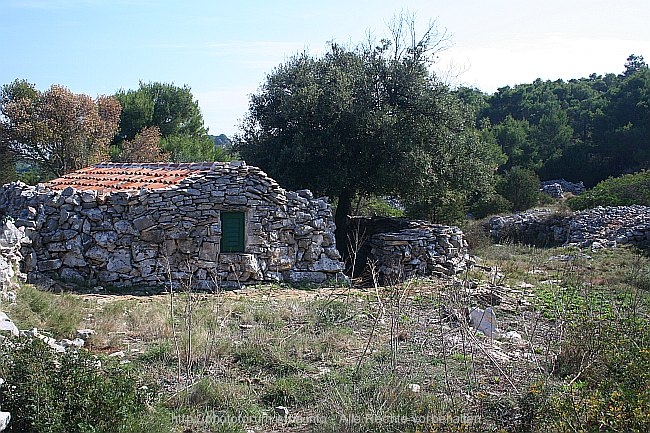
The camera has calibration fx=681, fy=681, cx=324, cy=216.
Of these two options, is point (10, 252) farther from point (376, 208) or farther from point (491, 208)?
point (491, 208)

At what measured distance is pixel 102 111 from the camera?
26.0 meters

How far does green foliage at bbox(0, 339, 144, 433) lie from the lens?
5184 millimetres

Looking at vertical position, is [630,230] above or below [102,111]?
below

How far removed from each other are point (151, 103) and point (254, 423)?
26.7 meters

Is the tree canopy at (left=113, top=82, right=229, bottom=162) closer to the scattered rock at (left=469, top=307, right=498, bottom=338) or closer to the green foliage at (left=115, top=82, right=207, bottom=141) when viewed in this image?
the green foliage at (left=115, top=82, right=207, bottom=141)

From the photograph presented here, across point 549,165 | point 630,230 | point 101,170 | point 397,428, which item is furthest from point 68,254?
point 549,165

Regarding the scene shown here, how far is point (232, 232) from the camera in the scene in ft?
44.2

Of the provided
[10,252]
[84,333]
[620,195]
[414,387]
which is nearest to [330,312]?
[84,333]

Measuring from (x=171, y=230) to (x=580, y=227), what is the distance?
15309 mm

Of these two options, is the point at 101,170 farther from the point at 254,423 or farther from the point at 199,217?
the point at 254,423

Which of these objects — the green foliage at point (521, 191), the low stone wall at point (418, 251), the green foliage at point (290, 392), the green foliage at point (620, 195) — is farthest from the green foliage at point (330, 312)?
the green foliage at point (521, 191)

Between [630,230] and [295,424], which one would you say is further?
[630,230]

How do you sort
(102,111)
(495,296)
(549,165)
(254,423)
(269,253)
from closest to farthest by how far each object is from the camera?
(254,423) → (495,296) → (269,253) → (102,111) → (549,165)

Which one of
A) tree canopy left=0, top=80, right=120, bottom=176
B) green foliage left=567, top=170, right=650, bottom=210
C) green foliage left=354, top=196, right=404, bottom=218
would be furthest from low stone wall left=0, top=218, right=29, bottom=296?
green foliage left=567, top=170, right=650, bottom=210
